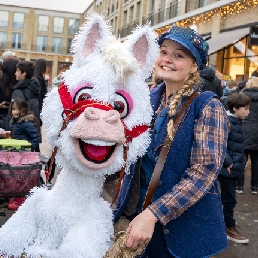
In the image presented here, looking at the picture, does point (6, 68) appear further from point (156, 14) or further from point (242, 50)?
point (156, 14)

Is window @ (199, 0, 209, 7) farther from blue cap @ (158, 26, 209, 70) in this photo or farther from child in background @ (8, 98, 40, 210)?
blue cap @ (158, 26, 209, 70)

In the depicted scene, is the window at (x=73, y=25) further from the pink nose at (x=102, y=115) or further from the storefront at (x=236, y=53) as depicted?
the pink nose at (x=102, y=115)

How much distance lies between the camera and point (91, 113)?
170 centimetres

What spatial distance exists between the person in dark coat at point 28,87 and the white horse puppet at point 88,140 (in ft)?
12.2

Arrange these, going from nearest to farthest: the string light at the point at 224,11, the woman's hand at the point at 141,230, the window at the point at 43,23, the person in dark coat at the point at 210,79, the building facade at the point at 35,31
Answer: the woman's hand at the point at 141,230 → the person in dark coat at the point at 210,79 → the string light at the point at 224,11 → the building facade at the point at 35,31 → the window at the point at 43,23

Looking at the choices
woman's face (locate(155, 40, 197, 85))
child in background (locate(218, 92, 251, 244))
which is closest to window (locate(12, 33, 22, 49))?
child in background (locate(218, 92, 251, 244))

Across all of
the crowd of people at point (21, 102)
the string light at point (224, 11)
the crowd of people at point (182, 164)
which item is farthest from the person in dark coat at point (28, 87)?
the string light at point (224, 11)

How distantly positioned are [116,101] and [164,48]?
0.38 m

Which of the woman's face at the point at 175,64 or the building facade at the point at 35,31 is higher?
the building facade at the point at 35,31

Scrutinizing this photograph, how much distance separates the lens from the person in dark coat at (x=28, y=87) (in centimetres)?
555

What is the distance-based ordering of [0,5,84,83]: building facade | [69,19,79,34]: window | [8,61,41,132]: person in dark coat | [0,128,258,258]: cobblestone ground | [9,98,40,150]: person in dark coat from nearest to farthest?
1. [0,128,258,258]: cobblestone ground
2. [9,98,40,150]: person in dark coat
3. [8,61,41,132]: person in dark coat
4. [0,5,84,83]: building facade
5. [69,19,79,34]: window

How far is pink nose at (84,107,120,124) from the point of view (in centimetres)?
169

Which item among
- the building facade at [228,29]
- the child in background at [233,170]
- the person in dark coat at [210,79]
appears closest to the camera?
the child in background at [233,170]

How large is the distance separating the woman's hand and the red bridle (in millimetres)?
403
